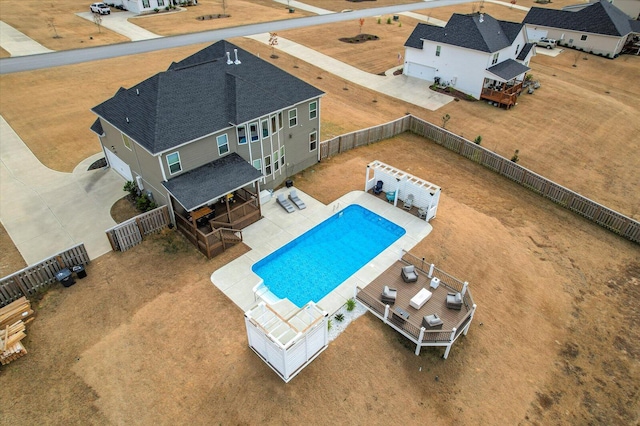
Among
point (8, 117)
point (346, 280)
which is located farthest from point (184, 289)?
point (8, 117)

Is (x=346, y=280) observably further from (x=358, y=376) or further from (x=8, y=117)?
(x=8, y=117)

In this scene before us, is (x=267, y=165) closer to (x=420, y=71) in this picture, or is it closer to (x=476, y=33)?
(x=420, y=71)

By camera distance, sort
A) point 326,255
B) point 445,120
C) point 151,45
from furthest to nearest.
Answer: point 151,45, point 445,120, point 326,255

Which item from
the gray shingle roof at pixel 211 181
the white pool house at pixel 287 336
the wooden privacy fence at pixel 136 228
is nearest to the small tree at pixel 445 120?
the gray shingle roof at pixel 211 181

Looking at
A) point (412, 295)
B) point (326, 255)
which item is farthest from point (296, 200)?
point (412, 295)

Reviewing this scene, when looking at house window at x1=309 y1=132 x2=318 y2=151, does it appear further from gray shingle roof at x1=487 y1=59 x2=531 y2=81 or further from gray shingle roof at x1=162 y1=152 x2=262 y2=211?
gray shingle roof at x1=487 y1=59 x2=531 y2=81

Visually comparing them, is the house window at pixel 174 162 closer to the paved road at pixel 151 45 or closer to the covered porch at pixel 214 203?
the covered porch at pixel 214 203
